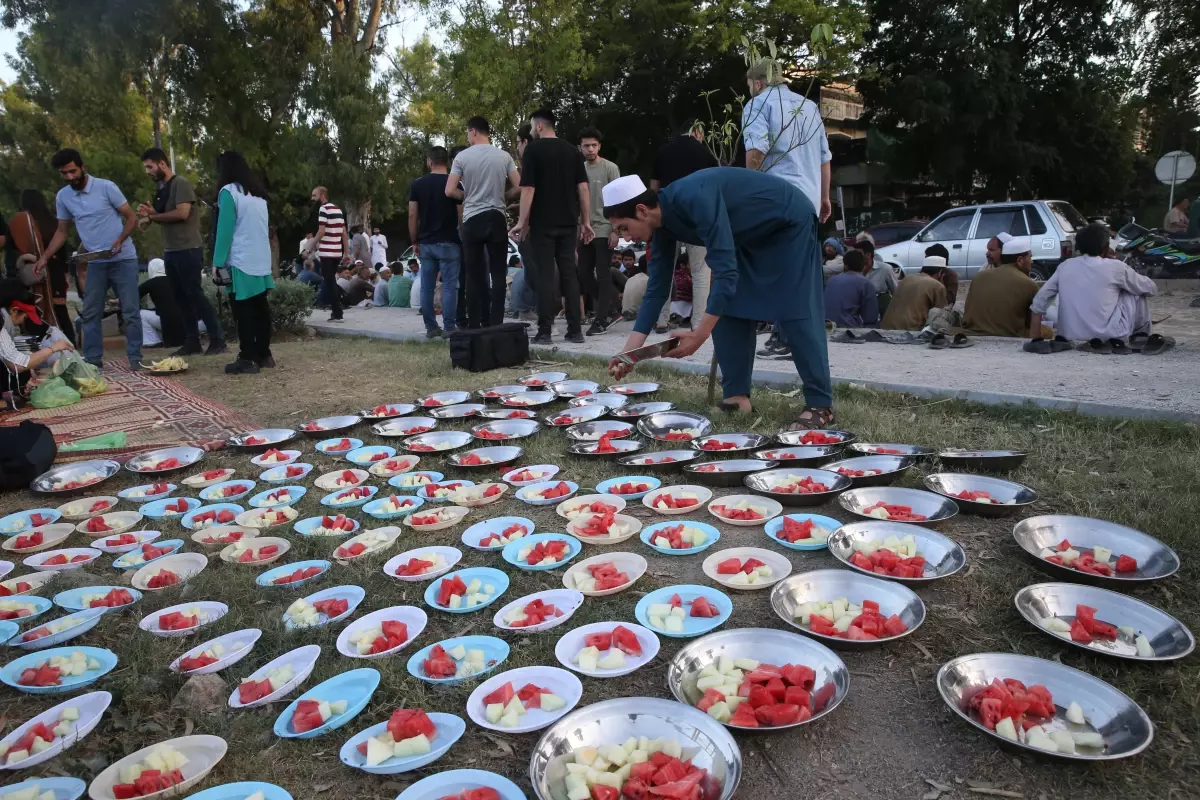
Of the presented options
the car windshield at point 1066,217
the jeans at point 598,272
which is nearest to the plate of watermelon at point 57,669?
the jeans at point 598,272

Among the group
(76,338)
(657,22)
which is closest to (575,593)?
(76,338)

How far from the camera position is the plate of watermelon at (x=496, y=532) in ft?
9.50

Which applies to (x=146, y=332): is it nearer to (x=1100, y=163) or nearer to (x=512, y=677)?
(x=512, y=677)

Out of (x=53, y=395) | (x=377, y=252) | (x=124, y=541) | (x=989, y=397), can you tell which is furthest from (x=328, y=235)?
(x=989, y=397)

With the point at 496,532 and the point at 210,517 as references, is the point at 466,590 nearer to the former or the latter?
the point at 496,532

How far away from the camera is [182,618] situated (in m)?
2.42

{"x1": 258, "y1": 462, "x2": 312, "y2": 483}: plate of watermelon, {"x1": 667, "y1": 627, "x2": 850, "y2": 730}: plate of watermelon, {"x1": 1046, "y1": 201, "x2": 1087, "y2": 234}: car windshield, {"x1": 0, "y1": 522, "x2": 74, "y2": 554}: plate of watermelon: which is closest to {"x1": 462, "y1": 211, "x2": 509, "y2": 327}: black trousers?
{"x1": 258, "y1": 462, "x2": 312, "y2": 483}: plate of watermelon

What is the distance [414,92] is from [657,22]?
785 cm

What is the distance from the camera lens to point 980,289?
683cm

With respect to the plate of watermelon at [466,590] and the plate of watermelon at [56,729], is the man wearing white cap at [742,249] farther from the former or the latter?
the plate of watermelon at [56,729]

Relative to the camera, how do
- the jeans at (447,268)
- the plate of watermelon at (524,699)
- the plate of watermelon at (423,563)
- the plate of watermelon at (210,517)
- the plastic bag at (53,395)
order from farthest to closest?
1. the jeans at (447,268)
2. the plastic bag at (53,395)
3. the plate of watermelon at (210,517)
4. the plate of watermelon at (423,563)
5. the plate of watermelon at (524,699)

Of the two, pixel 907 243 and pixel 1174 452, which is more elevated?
pixel 907 243

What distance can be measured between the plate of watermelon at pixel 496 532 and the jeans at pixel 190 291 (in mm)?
5857

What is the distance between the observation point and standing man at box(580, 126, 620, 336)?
787 cm
